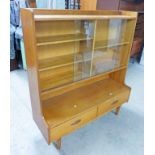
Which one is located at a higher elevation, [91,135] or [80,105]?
[80,105]

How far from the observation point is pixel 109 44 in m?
1.93

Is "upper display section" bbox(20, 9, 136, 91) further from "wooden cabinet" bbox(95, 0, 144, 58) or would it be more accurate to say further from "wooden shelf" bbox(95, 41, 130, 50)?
"wooden cabinet" bbox(95, 0, 144, 58)

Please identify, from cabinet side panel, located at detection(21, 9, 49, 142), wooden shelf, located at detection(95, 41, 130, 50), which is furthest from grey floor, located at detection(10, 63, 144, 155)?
wooden shelf, located at detection(95, 41, 130, 50)

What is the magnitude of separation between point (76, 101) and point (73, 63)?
0.42 m

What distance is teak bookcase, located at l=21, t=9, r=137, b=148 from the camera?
1.39 m

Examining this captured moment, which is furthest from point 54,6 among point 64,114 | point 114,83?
point 64,114

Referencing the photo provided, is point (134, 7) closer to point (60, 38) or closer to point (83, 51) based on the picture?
point (83, 51)

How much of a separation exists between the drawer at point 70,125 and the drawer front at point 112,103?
11 cm

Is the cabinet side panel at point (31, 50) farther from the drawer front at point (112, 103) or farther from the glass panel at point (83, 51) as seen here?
the drawer front at point (112, 103)

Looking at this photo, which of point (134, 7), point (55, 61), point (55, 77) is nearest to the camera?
point (55, 61)

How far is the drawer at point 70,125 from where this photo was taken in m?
1.46

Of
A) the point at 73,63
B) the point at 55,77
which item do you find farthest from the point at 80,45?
the point at 55,77

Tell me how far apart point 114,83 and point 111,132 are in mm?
640

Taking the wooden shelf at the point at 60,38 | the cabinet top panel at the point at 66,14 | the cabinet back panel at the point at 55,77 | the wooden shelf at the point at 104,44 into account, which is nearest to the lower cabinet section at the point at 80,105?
the cabinet back panel at the point at 55,77
